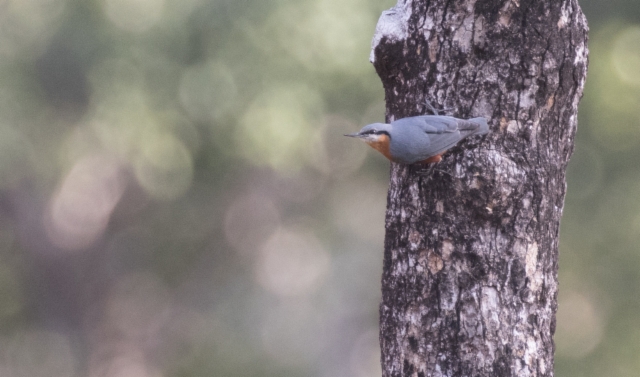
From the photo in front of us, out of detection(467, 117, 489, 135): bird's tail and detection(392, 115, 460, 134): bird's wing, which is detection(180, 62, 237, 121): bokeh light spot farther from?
detection(467, 117, 489, 135): bird's tail

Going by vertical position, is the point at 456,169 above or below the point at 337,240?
below

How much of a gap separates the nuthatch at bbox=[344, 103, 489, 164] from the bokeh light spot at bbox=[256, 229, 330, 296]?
846cm

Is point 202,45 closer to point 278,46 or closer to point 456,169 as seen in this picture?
point 278,46

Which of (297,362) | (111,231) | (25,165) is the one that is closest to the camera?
(25,165)

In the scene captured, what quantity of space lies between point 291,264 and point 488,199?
9121mm

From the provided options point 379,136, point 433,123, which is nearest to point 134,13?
point 379,136

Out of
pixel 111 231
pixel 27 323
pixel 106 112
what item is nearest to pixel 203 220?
pixel 111 231

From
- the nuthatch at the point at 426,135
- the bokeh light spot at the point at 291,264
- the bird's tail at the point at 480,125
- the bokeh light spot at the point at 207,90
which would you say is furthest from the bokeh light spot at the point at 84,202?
the bird's tail at the point at 480,125

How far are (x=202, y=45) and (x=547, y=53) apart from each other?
576 cm

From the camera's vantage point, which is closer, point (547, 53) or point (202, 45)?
point (547, 53)

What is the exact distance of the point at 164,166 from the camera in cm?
834

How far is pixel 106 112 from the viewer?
7777 mm

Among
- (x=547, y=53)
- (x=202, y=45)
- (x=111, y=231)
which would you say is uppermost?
(x=202, y=45)

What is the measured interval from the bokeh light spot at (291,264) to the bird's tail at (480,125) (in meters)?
8.62
